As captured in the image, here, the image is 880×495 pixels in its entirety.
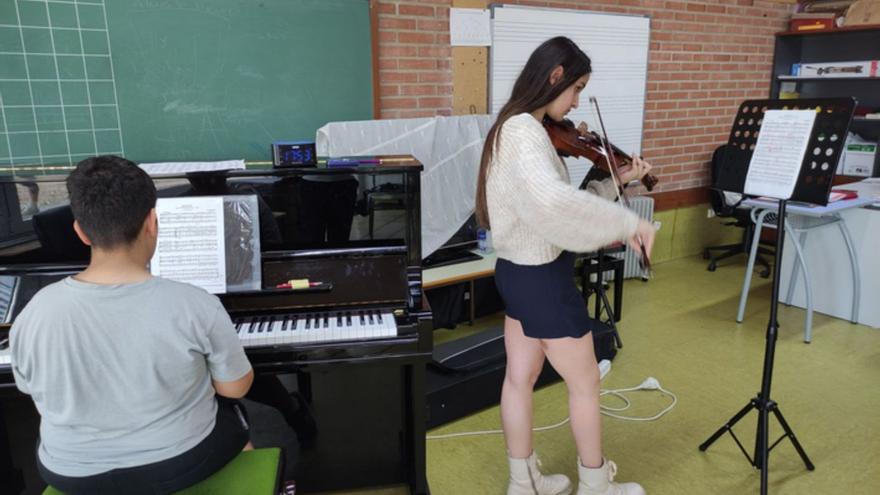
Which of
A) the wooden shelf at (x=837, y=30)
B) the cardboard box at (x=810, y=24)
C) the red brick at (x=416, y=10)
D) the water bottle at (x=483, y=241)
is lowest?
the water bottle at (x=483, y=241)

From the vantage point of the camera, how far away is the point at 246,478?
1328mm

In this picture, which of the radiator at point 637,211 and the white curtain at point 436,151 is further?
the radiator at point 637,211

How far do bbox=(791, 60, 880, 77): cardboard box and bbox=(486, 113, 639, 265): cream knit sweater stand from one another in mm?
4334

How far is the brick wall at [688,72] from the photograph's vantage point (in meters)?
3.28

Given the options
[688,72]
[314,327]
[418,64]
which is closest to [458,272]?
[418,64]

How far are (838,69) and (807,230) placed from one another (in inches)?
79.2

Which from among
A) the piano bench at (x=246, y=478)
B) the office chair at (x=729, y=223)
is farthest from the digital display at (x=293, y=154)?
the office chair at (x=729, y=223)

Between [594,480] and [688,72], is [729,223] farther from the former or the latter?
[594,480]

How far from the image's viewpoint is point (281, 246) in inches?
72.6

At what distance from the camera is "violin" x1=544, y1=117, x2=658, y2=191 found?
67.6 inches

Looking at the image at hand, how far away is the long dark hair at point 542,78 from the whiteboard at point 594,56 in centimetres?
187

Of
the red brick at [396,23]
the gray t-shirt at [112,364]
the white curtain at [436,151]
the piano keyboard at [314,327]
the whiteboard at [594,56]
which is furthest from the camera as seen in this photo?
the whiteboard at [594,56]

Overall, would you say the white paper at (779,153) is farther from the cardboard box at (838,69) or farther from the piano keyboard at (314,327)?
the cardboard box at (838,69)

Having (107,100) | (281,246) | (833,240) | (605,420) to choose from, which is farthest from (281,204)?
(833,240)
